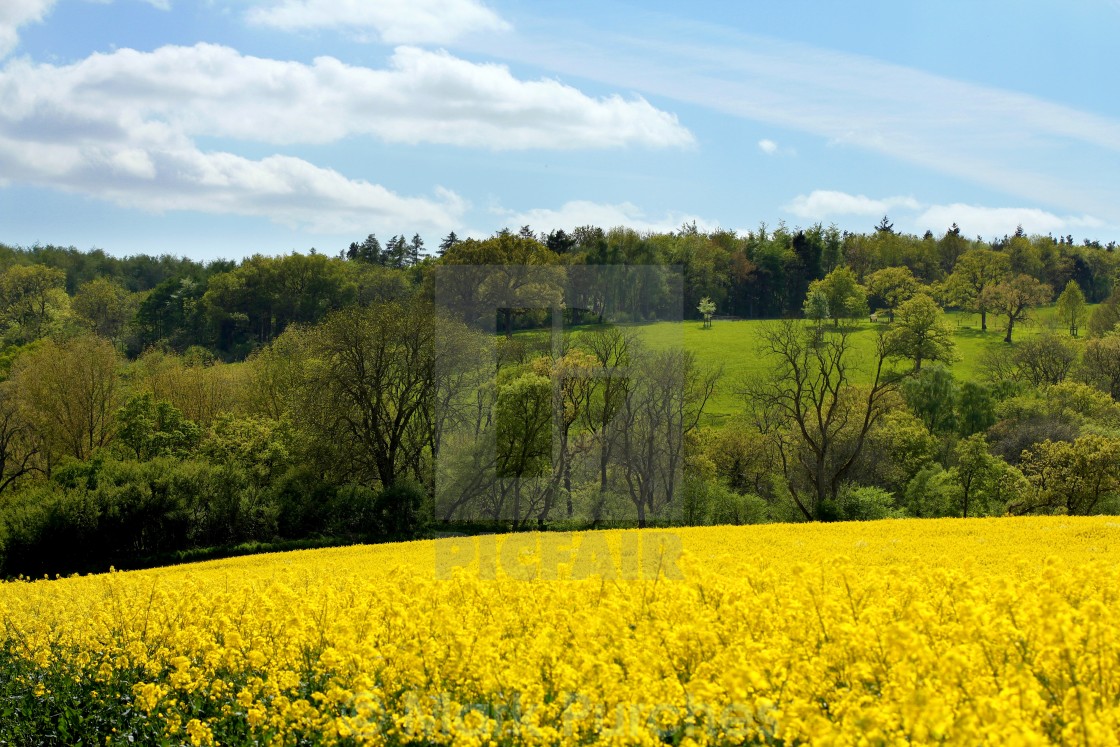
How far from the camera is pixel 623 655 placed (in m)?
6.48

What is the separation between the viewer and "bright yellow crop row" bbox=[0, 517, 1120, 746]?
5.03m

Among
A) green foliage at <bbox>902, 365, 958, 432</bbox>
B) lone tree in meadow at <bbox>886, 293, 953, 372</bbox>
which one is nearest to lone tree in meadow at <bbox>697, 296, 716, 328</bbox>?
lone tree in meadow at <bbox>886, 293, 953, 372</bbox>

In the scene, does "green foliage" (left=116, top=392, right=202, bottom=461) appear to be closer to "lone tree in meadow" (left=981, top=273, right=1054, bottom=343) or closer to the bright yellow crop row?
the bright yellow crop row

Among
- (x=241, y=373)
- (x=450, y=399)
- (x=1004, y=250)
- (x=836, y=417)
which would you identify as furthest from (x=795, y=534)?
(x=1004, y=250)

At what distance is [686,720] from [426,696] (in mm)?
2261

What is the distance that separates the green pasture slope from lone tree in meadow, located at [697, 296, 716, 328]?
53cm

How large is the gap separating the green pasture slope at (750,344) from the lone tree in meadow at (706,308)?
0.53 metres

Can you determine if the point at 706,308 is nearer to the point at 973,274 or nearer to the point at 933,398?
the point at 933,398

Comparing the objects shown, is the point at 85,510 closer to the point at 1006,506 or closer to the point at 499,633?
the point at 499,633

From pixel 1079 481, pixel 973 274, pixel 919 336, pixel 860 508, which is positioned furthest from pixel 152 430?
pixel 973 274

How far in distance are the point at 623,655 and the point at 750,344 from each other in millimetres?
59521

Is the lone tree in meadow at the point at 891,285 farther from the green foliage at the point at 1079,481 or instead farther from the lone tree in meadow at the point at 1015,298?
the green foliage at the point at 1079,481

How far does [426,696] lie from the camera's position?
22.5ft

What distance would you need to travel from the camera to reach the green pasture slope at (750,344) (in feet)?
194
